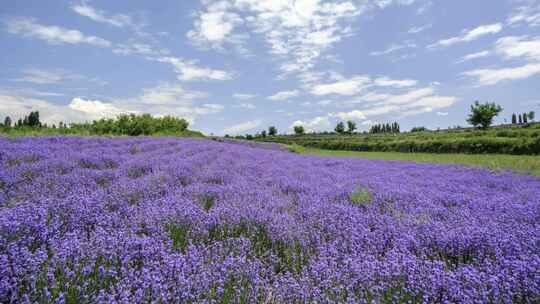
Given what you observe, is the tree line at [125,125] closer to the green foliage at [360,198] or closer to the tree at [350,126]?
the green foliage at [360,198]

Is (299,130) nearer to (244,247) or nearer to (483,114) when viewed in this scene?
(483,114)

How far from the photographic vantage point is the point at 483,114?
4306 cm

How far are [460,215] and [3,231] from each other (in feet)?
14.6

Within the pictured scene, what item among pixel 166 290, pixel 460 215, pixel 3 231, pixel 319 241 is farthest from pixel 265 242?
pixel 460 215

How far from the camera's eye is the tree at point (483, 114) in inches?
1681

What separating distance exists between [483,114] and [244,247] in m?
53.3

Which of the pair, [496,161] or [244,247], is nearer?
[244,247]

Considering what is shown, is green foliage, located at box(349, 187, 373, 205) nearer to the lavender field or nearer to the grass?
the lavender field

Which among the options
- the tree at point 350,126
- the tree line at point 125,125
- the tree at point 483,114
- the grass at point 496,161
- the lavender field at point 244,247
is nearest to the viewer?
the lavender field at point 244,247

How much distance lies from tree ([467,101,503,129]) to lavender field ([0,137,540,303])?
49.7 meters

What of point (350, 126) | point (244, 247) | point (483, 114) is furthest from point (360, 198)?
point (350, 126)

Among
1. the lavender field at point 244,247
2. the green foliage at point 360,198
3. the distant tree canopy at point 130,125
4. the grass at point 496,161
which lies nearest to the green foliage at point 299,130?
the distant tree canopy at point 130,125

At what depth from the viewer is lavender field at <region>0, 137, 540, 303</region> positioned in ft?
5.33

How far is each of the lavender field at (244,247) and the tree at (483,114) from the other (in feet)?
163
